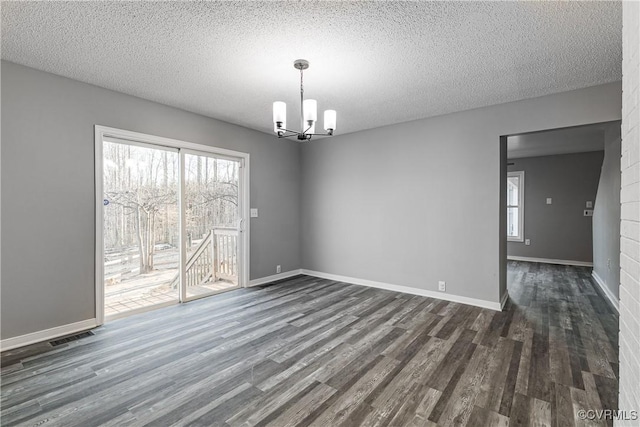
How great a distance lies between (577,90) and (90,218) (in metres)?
5.55

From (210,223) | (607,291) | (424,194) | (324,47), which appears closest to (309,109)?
(324,47)

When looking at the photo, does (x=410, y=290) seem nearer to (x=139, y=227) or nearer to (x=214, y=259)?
(x=214, y=259)

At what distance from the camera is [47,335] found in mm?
2887

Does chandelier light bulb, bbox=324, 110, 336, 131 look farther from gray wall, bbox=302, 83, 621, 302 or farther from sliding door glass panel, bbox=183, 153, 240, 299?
sliding door glass panel, bbox=183, 153, 240, 299

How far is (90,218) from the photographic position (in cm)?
317

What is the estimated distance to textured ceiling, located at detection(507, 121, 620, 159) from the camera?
16.4 ft

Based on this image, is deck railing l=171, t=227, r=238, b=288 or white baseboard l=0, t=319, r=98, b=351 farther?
deck railing l=171, t=227, r=238, b=288

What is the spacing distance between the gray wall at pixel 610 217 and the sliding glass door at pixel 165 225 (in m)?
5.33

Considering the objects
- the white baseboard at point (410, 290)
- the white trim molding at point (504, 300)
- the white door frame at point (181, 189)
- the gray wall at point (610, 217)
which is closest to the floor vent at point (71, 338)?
the white door frame at point (181, 189)

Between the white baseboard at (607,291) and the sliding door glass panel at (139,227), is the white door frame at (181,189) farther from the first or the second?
the white baseboard at (607,291)

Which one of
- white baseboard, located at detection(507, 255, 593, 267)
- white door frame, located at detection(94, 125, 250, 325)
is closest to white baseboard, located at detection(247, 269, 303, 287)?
white door frame, located at detection(94, 125, 250, 325)

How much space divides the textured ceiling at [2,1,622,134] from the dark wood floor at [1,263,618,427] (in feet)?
8.63

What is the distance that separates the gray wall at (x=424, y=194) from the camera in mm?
3684

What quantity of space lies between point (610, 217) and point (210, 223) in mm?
5920
